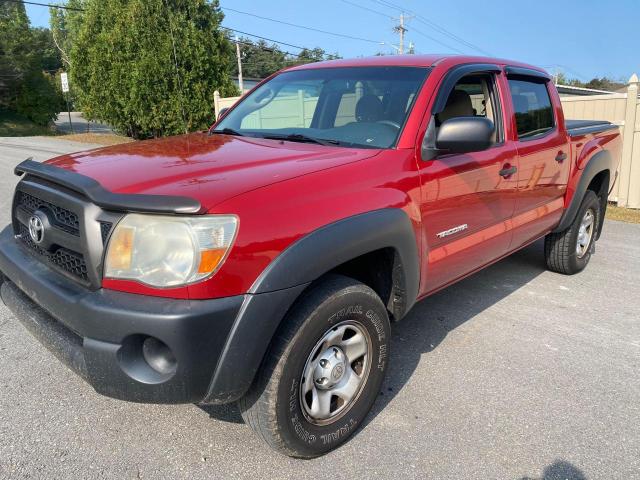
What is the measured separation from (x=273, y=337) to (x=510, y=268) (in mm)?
3770

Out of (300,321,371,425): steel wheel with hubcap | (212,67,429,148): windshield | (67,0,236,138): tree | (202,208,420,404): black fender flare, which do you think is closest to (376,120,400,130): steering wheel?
(212,67,429,148): windshield

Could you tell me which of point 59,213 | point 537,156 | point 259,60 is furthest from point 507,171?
point 259,60

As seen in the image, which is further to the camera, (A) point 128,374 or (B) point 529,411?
(B) point 529,411

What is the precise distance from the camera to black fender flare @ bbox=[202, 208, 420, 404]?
2014 mm

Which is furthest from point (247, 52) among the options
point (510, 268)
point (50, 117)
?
point (510, 268)

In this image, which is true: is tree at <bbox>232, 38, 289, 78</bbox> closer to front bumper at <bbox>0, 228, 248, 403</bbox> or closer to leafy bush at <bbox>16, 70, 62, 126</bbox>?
leafy bush at <bbox>16, 70, 62, 126</bbox>

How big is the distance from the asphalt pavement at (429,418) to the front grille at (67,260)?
34.1 inches

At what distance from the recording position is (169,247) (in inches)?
78.6

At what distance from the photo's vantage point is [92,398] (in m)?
2.89

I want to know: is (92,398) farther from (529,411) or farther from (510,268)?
(510,268)

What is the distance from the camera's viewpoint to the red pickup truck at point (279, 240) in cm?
199

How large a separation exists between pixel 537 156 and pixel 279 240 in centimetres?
263

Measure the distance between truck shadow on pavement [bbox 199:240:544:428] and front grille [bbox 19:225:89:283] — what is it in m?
1.04

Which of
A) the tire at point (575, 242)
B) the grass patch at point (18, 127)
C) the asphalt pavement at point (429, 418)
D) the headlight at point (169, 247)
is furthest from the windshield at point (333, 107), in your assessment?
the grass patch at point (18, 127)
